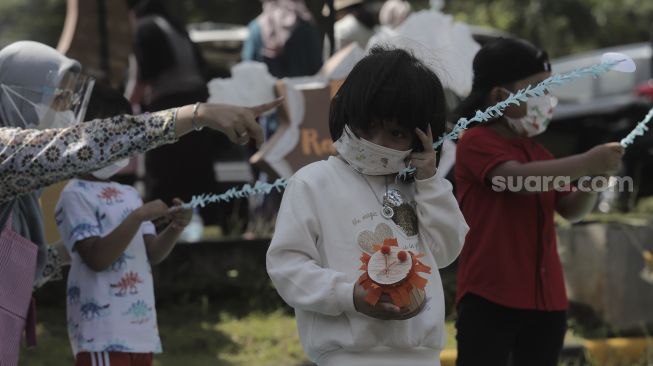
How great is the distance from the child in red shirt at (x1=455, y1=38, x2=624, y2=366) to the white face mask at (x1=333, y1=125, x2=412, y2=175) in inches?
38.6

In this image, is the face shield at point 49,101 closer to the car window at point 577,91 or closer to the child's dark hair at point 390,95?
the child's dark hair at point 390,95

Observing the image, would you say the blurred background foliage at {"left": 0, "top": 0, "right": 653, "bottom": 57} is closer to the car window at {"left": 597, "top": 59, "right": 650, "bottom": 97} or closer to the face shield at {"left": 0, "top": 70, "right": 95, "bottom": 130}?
the car window at {"left": 597, "top": 59, "right": 650, "bottom": 97}

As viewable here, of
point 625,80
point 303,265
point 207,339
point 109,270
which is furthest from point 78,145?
point 625,80

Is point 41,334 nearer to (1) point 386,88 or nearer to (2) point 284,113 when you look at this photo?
(2) point 284,113

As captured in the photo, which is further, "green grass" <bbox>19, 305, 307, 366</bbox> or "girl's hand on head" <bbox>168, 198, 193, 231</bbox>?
"green grass" <bbox>19, 305, 307, 366</bbox>

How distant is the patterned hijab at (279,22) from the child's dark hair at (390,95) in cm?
464

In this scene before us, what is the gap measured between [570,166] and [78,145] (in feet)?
5.36

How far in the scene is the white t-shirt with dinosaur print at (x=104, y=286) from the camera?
11.7 feet

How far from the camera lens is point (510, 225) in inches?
151

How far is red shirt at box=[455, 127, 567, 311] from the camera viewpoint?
3.78 metres

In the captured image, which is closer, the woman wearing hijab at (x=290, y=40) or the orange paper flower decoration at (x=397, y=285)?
the orange paper flower decoration at (x=397, y=285)

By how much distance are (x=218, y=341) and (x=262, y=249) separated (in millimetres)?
934

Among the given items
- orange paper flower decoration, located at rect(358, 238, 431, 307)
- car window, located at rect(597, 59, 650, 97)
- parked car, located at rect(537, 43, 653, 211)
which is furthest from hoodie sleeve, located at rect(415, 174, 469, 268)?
car window, located at rect(597, 59, 650, 97)

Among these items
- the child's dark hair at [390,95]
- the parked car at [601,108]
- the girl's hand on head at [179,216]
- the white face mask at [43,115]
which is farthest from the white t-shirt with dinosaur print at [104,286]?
the parked car at [601,108]
